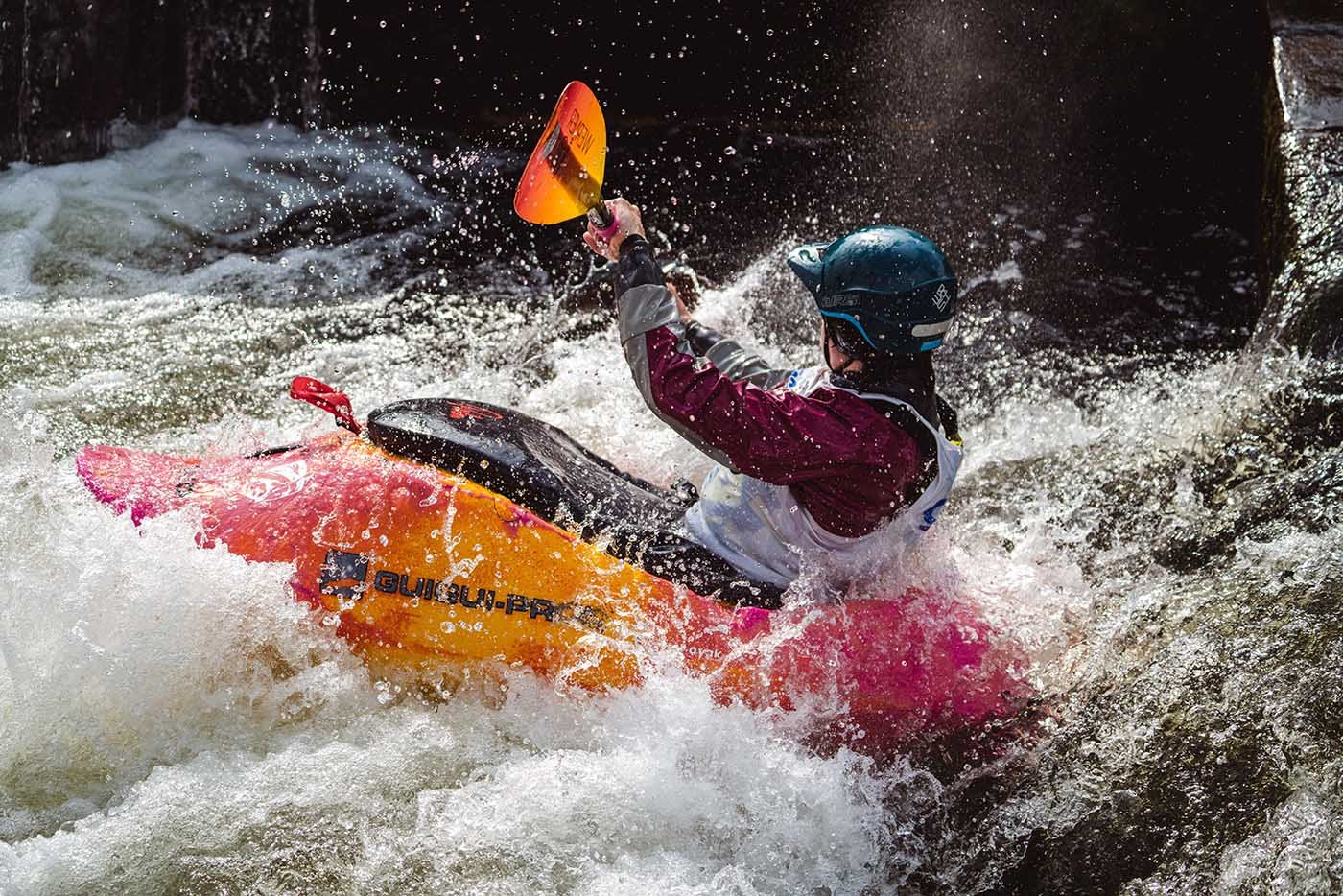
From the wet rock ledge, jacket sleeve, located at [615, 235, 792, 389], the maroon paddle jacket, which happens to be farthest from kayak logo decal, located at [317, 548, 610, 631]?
the wet rock ledge

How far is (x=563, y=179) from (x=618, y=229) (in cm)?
21

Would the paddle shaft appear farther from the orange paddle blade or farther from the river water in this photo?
the river water

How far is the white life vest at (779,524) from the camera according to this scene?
3.19m

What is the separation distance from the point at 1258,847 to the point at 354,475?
99.9 inches

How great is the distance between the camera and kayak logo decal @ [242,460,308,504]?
333 centimetres

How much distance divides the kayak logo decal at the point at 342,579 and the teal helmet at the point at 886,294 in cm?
143

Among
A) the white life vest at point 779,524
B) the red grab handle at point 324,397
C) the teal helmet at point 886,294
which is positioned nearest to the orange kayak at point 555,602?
the white life vest at point 779,524

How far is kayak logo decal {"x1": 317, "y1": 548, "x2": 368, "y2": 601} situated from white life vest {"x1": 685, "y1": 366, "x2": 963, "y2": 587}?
0.92 meters

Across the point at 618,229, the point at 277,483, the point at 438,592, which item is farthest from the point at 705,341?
the point at 277,483

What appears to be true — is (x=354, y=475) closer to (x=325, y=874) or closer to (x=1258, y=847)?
(x=325, y=874)

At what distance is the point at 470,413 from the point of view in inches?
135

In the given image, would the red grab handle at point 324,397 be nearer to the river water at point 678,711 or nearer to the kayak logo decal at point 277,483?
the kayak logo decal at point 277,483

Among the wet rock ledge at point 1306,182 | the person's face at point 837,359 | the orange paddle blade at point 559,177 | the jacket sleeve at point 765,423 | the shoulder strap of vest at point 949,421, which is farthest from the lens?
the wet rock ledge at point 1306,182

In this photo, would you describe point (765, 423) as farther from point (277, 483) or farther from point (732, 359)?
point (277, 483)
